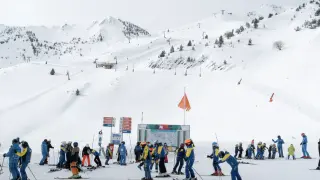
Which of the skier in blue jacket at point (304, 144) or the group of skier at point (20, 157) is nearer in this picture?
the group of skier at point (20, 157)

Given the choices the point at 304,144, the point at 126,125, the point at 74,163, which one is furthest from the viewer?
the point at 126,125

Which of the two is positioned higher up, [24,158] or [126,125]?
[126,125]

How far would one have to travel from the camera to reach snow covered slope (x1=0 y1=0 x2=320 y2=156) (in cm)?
3903

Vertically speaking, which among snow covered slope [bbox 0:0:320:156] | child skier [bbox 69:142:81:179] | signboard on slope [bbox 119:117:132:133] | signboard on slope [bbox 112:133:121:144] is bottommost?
child skier [bbox 69:142:81:179]

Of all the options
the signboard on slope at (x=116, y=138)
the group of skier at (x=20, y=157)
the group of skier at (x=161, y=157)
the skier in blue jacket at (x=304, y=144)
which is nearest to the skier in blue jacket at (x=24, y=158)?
the group of skier at (x=20, y=157)

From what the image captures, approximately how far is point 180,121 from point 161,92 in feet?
34.0

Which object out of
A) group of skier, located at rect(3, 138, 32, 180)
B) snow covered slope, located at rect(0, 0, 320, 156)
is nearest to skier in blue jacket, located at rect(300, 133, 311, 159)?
snow covered slope, located at rect(0, 0, 320, 156)

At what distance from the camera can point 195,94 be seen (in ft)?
165

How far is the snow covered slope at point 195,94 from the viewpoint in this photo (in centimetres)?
3903

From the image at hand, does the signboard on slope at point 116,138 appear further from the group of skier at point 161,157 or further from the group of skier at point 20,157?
the group of skier at point 20,157

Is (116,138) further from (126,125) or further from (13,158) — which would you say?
(13,158)

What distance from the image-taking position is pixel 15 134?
38844mm

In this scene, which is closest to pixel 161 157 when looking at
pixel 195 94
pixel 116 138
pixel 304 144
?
pixel 116 138

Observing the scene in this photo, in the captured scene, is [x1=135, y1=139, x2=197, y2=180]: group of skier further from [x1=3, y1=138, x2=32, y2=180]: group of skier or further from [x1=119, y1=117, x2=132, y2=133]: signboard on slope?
[x1=119, y1=117, x2=132, y2=133]: signboard on slope
